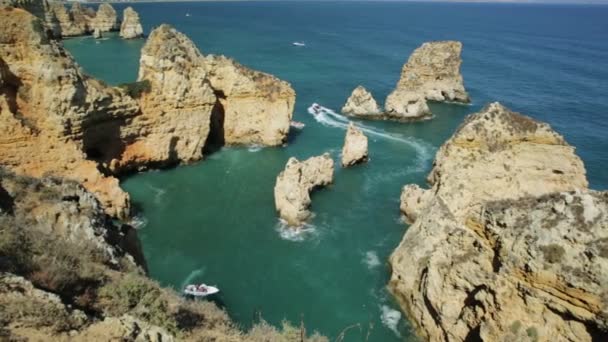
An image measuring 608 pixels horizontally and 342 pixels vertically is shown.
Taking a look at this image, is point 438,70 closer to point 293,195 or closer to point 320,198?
point 320,198

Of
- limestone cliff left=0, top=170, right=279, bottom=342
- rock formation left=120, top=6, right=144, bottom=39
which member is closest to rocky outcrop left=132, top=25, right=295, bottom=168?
limestone cliff left=0, top=170, right=279, bottom=342

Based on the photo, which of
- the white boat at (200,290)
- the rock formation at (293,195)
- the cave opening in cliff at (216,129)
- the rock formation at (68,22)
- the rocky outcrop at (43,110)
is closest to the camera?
the white boat at (200,290)

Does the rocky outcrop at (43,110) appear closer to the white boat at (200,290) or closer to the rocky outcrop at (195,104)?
the rocky outcrop at (195,104)

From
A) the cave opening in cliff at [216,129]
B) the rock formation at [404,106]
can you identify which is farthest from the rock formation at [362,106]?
the cave opening in cliff at [216,129]

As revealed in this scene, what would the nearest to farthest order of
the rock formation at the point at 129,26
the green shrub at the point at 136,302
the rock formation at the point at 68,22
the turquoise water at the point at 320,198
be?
1. the green shrub at the point at 136,302
2. the turquoise water at the point at 320,198
3. the rock formation at the point at 68,22
4. the rock formation at the point at 129,26

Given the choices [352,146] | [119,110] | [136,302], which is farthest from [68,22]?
[136,302]

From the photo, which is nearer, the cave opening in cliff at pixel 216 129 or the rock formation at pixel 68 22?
the cave opening in cliff at pixel 216 129

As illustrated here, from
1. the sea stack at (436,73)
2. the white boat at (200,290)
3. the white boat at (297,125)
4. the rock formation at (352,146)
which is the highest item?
the sea stack at (436,73)
